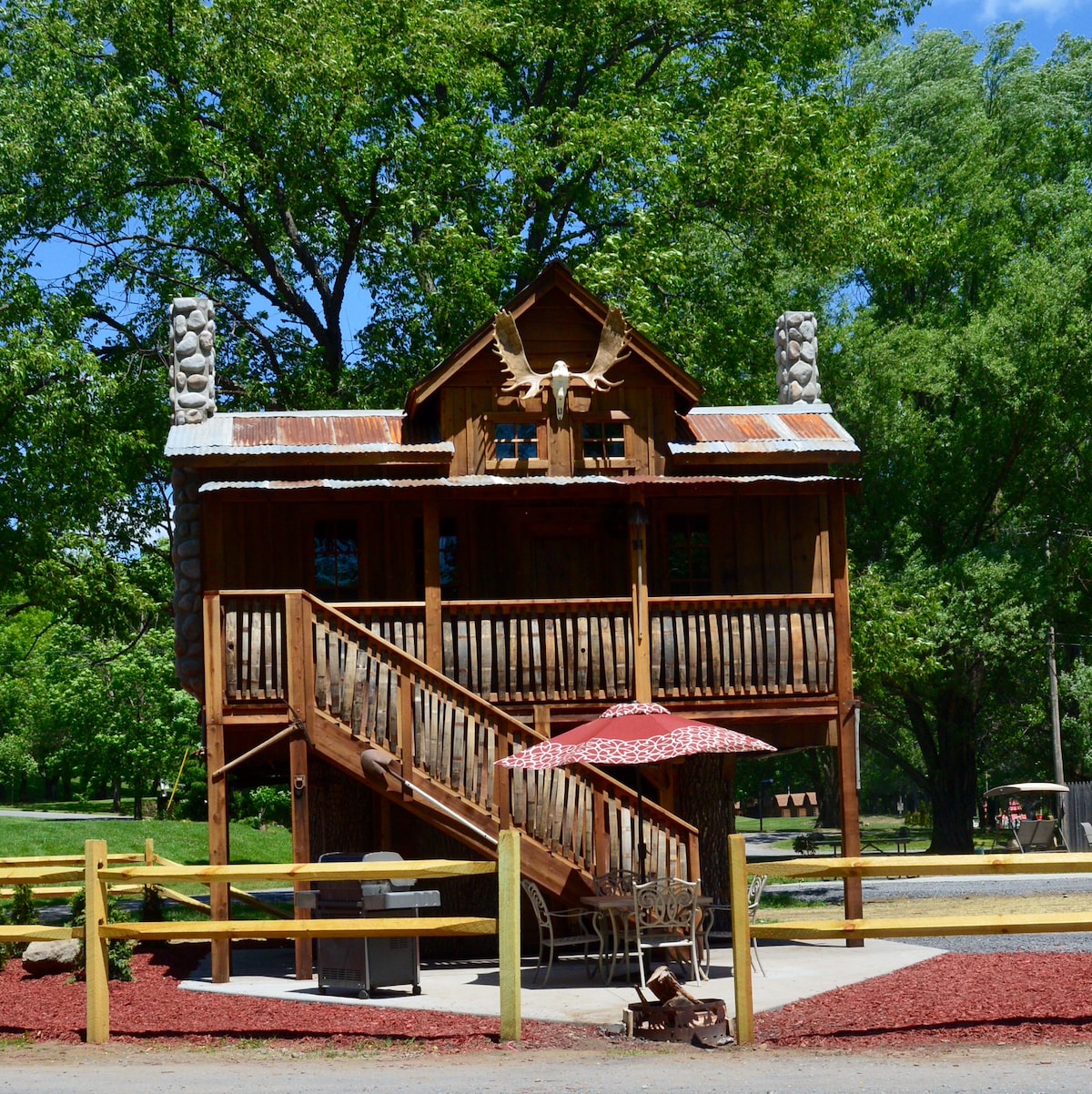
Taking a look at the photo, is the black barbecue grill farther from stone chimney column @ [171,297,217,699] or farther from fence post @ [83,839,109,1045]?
stone chimney column @ [171,297,217,699]

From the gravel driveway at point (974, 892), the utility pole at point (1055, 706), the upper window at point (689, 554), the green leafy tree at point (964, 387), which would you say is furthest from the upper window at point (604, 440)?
the utility pole at point (1055, 706)

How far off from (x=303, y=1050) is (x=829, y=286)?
1117 inches

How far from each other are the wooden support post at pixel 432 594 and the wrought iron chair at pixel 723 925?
12.5 ft

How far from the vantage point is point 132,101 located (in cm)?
2806

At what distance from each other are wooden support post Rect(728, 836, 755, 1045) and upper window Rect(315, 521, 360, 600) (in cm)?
907

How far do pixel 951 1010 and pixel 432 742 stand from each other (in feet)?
19.8

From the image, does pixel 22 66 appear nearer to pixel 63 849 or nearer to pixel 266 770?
pixel 266 770

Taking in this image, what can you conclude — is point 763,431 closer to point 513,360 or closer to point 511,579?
point 513,360

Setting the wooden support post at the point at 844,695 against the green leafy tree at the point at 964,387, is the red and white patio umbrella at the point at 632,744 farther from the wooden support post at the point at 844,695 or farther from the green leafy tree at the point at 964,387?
the green leafy tree at the point at 964,387

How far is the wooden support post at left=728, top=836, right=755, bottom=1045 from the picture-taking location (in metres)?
10.8

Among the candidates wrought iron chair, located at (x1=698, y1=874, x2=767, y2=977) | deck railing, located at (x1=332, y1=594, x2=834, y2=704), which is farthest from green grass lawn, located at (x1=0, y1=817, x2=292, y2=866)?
deck railing, located at (x1=332, y1=594, x2=834, y2=704)

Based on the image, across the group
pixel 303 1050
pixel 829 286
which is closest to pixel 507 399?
pixel 303 1050

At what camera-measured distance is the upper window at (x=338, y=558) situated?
1919 centimetres

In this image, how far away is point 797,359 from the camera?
21172 mm
